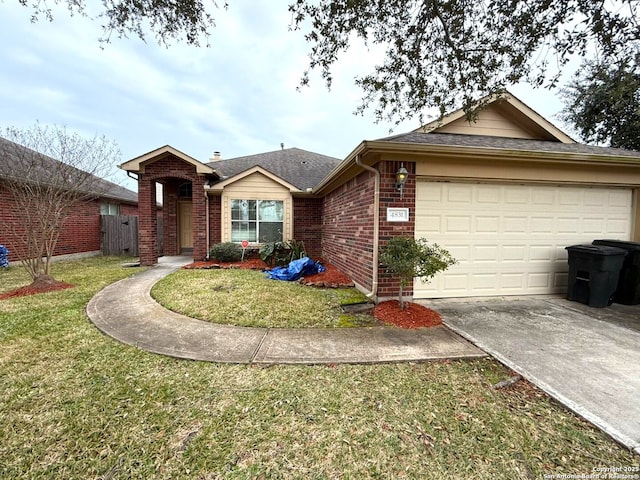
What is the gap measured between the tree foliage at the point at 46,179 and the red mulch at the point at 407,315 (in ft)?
24.1

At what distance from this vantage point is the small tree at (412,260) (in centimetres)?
420

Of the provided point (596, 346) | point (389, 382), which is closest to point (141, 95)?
point (389, 382)

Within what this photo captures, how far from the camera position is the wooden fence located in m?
12.8

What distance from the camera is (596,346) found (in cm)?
347

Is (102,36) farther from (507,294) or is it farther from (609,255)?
(609,255)

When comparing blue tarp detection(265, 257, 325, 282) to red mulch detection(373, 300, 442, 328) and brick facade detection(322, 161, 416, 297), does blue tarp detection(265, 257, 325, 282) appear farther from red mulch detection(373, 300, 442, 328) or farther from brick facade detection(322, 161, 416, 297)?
red mulch detection(373, 300, 442, 328)

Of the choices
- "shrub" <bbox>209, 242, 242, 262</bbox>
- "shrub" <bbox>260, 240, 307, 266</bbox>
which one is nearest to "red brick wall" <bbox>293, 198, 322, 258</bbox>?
"shrub" <bbox>260, 240, 307, 266</bbox>

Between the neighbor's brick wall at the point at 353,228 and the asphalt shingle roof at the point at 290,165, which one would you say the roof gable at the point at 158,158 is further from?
the neighbor's brick wall at the point at 353,228

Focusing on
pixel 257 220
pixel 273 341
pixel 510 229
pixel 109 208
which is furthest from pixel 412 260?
pixel 109 208

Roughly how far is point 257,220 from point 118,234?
741 cm

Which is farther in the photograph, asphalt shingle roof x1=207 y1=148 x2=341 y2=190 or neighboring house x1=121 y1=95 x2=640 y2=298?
asphalt shingle roof x1=207 y1=148 x2=341 y2=190

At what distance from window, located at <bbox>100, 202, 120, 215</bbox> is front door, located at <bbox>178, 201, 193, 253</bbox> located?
4.15 m

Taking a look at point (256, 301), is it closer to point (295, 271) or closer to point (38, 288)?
point (295, 271)

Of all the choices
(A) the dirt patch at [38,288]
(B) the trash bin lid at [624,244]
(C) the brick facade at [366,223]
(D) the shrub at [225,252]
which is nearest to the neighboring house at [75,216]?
(A) the dirt patch at [38,288]
